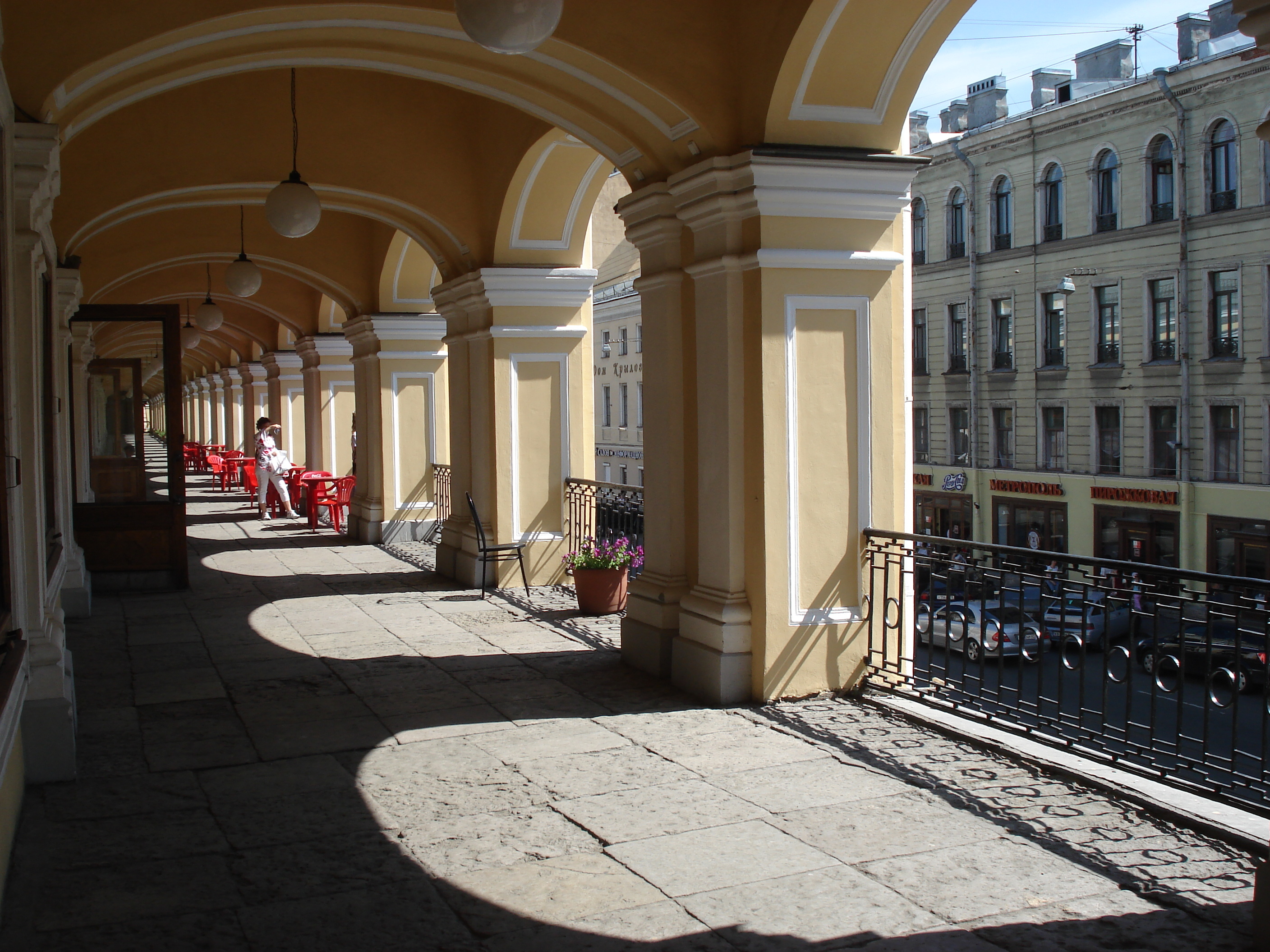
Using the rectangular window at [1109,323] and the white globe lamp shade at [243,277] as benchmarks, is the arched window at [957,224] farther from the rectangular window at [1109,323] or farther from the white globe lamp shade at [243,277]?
the white globe lamp shade at [243,277]

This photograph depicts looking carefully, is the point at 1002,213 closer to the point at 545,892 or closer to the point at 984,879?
the point at 984,879

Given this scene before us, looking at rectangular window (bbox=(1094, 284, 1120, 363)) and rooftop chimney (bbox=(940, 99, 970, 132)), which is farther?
rooftop chimney (bbox=(940, 99, 970, 132))

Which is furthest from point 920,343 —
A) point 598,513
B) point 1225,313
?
point 598,513

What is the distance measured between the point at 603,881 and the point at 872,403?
336 cm

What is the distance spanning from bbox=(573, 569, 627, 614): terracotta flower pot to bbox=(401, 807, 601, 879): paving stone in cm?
427

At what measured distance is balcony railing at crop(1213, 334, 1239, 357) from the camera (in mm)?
25359

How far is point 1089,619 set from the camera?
47.6 ft

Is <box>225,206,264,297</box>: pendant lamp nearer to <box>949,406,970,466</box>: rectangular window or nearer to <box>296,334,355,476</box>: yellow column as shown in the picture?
<box>296,334,355,476</box>: yellow column

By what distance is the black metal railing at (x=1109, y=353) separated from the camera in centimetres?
2794

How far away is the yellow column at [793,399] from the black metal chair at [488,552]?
141 inches

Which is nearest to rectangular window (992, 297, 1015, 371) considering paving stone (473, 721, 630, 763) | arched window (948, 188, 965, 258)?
arched window (948, 188, 965, 258)

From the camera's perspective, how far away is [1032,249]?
1176 inches

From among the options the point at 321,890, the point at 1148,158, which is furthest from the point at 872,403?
the point at 1148,158

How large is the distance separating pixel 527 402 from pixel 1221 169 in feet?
71.3
